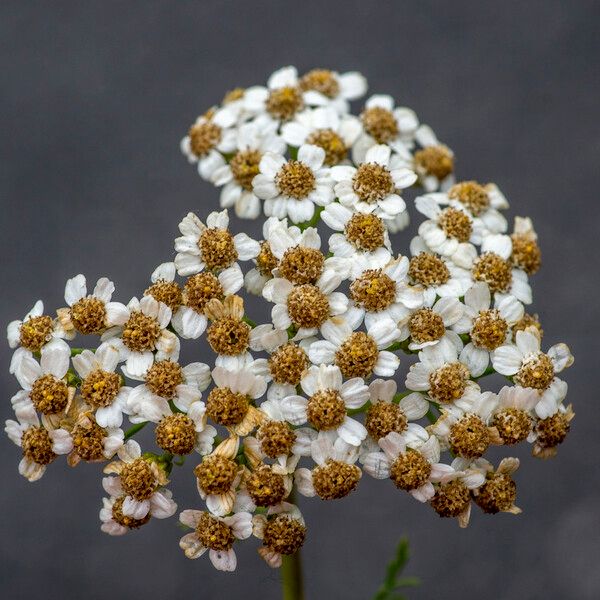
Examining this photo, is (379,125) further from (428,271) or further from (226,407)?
(226,407)

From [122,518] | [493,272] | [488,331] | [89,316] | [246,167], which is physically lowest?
[122,518]

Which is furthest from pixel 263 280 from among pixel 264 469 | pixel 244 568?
pixel 244 568

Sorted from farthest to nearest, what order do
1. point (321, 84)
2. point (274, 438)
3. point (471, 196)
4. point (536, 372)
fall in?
1. point (321, 84)
2. point (471, 196)
3. point (536, 372)
4. point (274, 438)

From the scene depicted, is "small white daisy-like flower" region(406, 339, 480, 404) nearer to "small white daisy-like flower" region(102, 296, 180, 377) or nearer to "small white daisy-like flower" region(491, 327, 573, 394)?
"small white daisy-like flower" region(491, 327, 573, 394)

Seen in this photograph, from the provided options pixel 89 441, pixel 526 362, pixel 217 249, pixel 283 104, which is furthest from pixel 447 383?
pixel 283 104

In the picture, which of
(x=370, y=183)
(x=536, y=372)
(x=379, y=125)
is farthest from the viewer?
(x=379, y=125)

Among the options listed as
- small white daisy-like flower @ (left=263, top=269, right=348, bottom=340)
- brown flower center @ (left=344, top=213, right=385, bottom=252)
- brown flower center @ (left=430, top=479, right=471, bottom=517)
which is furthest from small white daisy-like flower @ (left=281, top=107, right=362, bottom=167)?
brown flower center @ (left=430, top=479, right=471, bottom=517)
